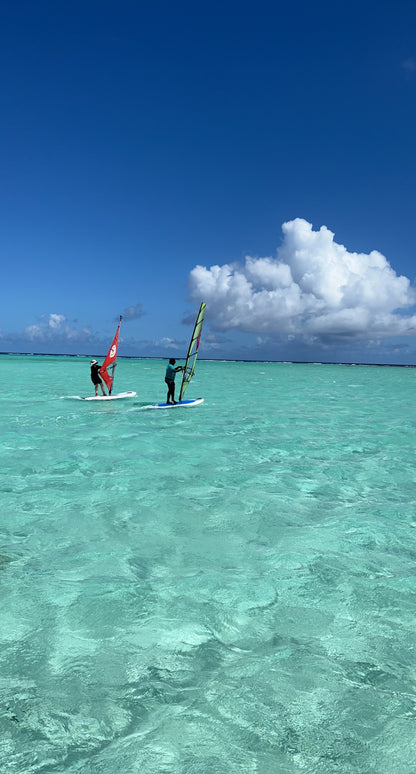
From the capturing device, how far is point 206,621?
491cm

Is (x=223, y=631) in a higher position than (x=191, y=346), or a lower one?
lower

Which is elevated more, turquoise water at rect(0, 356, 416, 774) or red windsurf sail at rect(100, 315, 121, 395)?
red windsurf sail at rect(100, 315, 121, 395)

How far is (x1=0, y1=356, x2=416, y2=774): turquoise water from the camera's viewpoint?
329 cm

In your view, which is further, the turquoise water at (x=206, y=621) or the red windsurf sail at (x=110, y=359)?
the red windsurf sail at (x=110, y=359)

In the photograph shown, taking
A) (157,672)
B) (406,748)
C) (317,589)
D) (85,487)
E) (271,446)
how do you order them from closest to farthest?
1. (406,748)
2. (157,672)
3. (317,589)
4. (85,487)
5. (271,446)

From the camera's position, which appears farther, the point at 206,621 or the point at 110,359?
the point at 110,359

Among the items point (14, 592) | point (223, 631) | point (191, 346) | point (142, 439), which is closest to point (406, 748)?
point (223, 631)

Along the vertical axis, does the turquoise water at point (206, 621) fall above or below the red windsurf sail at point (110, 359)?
below

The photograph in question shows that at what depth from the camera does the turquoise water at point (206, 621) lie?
329 cm

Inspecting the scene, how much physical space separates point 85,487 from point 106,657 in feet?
19.7

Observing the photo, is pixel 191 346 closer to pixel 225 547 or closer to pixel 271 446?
pixel 271 446

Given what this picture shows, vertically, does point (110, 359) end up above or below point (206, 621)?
above

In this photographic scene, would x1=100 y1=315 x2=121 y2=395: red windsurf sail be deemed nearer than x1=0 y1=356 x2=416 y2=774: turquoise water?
No

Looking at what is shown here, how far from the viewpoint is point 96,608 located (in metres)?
5.14
